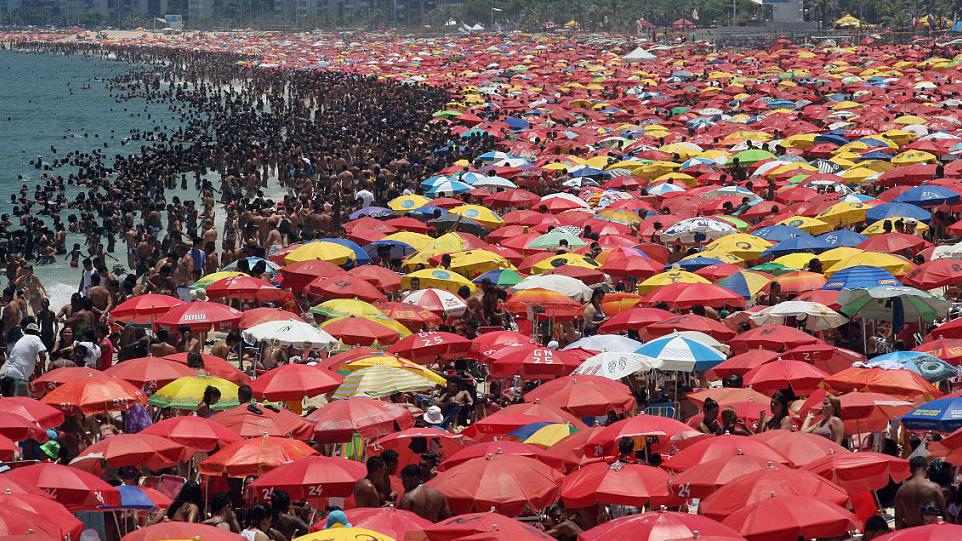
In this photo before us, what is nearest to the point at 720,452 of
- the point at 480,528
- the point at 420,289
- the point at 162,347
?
the point at 480,528

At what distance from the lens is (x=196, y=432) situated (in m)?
10.7

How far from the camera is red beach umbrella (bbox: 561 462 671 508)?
29.9 feet

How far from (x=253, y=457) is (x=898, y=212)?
13014mm

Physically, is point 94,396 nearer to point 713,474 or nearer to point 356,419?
point 356,419

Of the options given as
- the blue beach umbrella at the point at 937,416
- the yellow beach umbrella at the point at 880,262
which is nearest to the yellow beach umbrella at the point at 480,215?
the yellow beach umbrella at the point at 880,262

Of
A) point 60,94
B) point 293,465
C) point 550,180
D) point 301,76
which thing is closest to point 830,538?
point 293,465

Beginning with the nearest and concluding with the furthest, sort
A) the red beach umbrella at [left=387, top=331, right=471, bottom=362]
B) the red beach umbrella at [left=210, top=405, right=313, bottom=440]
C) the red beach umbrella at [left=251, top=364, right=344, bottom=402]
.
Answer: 1. the red beach umbrella at [left=210, top=405, right=313, bottom=440]
2. the red beach umbrella at [left=251, top=364, right=344, bottom=402]
3. the red beach umbrella at [left=387, top=331, right=471, bottom=362]

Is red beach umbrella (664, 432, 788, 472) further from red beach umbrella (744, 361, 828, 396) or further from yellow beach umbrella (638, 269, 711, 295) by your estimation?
yellow beach umbrella (638, 269, 711, 295)

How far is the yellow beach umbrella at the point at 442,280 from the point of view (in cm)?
1712

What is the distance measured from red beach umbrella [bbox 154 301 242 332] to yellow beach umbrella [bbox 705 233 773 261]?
6.84m

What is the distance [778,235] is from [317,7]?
6870 inches

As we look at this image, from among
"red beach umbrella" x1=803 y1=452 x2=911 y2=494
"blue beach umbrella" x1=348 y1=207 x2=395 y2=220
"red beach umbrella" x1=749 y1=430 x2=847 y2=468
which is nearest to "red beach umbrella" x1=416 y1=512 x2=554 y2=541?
"red beach umbrella" x1=803 y1=452 x2=911 y2=494

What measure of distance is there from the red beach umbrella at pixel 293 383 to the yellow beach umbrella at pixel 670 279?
5.07 meters

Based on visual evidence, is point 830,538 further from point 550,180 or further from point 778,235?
point 550,180
